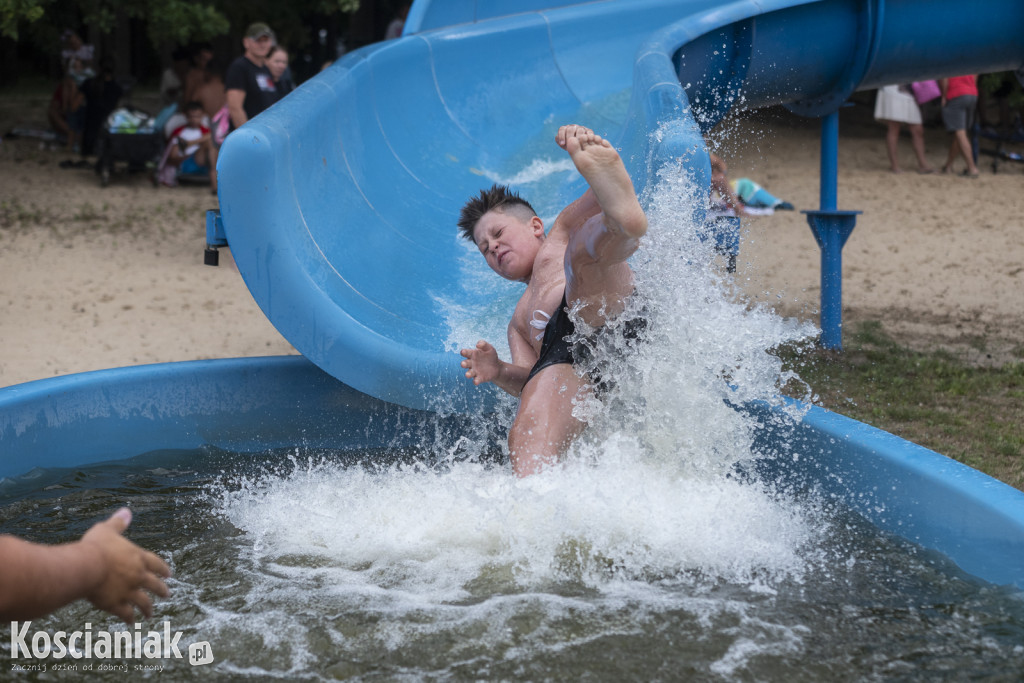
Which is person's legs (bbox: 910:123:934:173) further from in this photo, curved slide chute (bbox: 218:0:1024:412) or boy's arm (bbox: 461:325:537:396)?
boy's arm (bbox: 461:325:537:396)

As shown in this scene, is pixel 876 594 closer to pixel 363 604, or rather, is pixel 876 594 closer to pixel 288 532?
pixel 363 604

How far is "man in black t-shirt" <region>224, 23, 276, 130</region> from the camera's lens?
646 centimetres

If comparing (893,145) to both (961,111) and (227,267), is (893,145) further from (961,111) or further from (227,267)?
(227,267)

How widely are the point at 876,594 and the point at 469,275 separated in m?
2.45

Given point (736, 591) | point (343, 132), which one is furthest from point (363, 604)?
point (343, 132)

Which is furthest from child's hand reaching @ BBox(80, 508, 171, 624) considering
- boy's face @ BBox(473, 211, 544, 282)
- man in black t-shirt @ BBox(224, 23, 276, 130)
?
man in black t-shirt @ BBox(224, 23, 276, 130)

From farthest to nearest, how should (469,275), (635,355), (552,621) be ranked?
1. (469,275)
2. (635,355)
3. (552,621)

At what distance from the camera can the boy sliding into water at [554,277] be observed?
2.22 metres

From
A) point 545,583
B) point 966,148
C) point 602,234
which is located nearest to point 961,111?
point 966,148

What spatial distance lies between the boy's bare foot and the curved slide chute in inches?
30.4

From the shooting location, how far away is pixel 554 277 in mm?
2857

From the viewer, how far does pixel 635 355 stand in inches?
107

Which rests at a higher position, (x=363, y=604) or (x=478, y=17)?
(x=478, y=17)

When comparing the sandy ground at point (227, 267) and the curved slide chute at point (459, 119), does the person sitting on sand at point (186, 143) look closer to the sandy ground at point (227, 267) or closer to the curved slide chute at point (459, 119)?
the sandy ground at point (227, 267)
